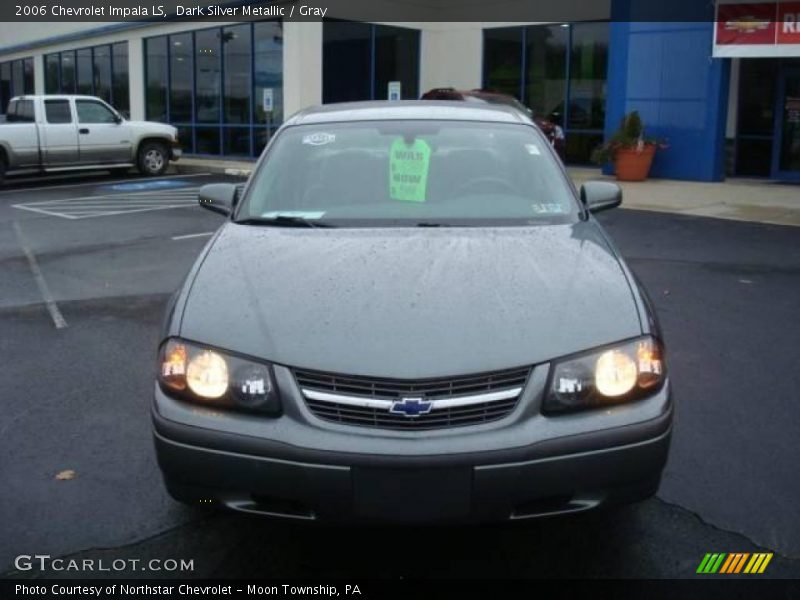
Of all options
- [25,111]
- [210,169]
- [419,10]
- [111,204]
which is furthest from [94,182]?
[419,10]

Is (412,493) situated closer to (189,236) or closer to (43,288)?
(43,288)

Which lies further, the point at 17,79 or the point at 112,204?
the point at 17,79

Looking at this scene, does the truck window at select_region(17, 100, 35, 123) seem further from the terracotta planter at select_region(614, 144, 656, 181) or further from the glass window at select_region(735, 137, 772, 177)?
the glass window at select_region(735, 137, 772, 177)

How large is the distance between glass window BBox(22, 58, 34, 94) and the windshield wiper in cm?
A: 3027

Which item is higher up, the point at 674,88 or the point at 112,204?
the point at 674,88

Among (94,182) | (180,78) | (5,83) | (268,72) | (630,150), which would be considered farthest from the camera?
(5,83)

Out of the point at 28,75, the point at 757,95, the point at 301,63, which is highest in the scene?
the point at 28,75

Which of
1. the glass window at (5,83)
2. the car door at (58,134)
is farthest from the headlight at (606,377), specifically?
the glass window at (5,83)

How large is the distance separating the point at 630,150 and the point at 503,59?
5727mm

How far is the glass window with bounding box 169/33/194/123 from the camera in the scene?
23.5 m

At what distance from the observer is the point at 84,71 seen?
91.0 feet

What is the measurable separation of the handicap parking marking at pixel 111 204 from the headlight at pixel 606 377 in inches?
467

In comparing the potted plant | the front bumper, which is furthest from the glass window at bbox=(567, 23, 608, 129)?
the front bumper

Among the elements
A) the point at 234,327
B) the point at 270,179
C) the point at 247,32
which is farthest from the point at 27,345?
the point at 247,32
